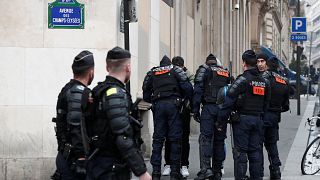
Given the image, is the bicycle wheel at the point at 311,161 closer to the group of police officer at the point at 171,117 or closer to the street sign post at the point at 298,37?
the group of police officer at the point at 171,117

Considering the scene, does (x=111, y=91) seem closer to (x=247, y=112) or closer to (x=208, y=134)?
(x=247, y=112)

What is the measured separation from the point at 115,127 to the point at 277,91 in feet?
18.5

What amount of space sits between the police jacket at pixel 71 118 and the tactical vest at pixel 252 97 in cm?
335

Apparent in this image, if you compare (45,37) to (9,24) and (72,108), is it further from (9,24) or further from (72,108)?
(72,108)

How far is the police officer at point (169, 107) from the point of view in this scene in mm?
10055

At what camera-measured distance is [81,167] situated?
616 centimetres

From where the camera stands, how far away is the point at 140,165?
17.3ft

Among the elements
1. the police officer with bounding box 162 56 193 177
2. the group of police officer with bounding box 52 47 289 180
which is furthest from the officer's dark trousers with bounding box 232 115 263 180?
the police officer with bounding box 162 56 193 177

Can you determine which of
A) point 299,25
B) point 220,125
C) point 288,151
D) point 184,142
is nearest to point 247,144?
point 220,125

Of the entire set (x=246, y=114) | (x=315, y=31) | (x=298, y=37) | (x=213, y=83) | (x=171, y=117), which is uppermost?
(x=315, y=31)

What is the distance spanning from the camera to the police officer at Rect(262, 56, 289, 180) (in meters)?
10.4

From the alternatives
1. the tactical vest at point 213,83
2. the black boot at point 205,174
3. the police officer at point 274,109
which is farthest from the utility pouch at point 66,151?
the police officer at point 274,109

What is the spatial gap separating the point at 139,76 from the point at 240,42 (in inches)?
892

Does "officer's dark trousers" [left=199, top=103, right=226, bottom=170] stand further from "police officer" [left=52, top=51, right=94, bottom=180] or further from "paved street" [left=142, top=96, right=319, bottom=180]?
"police officer" [left=52, top=51, right=94, bottom=180]
